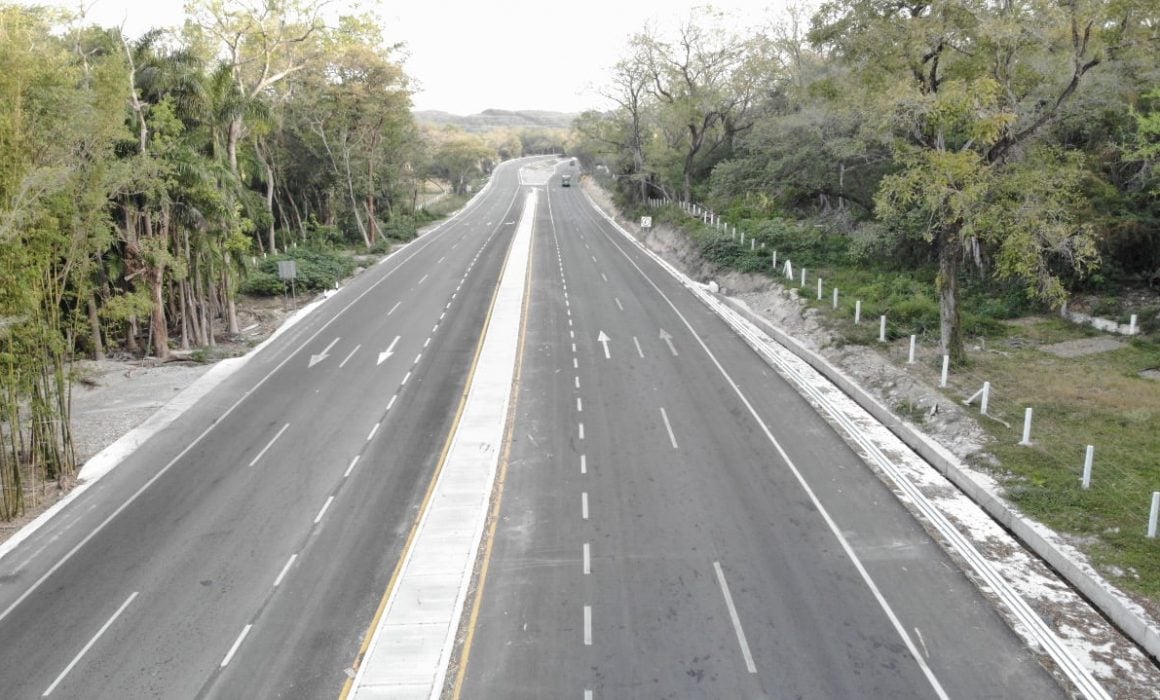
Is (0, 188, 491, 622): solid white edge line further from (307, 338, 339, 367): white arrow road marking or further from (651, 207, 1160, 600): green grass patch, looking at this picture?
(651, 207, 1160, 600): green grass patch

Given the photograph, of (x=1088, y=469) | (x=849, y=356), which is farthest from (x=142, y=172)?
(x=1088, y=469)

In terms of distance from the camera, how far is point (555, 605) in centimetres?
1334

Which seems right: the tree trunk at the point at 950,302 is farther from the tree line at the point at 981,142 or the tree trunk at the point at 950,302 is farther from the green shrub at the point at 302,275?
the green shrub at the point at 302,275

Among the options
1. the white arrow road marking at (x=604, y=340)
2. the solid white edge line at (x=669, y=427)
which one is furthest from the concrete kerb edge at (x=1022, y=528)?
the white arrow road marking at (x=604, y=340)

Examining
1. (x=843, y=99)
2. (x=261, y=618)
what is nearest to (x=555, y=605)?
(x=261, y=618)

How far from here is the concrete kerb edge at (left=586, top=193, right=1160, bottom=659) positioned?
12.1 meters

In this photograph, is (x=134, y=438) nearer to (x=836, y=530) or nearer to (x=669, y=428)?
(x=669, y=428)

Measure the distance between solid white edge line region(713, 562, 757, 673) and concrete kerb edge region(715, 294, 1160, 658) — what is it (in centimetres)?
586

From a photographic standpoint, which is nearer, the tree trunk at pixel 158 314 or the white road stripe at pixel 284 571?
Result: the white road stripe at pixel 284 571

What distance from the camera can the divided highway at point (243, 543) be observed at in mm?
12211

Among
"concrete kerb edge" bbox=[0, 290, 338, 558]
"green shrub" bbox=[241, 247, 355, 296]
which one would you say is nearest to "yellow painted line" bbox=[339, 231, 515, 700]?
"concrete kerb edge" bbox=[0, 290, 338, 558]

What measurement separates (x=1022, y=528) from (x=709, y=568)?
6147mm

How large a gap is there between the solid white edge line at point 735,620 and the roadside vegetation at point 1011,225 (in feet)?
20.8

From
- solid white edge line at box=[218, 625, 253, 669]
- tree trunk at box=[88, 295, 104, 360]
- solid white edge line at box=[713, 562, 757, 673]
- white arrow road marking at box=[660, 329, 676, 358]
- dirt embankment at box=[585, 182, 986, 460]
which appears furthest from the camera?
tree trunk at box=[88, 295, 104, 360]
